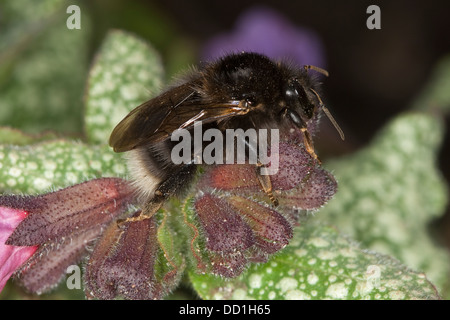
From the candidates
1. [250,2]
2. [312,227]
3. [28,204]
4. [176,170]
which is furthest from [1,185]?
[250,2]

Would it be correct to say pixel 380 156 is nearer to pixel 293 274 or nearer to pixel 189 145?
pixel 293 274

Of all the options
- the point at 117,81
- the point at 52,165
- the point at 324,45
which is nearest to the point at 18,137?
the point at 52,165

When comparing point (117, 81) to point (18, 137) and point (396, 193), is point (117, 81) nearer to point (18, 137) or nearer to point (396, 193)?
point (18, 137)

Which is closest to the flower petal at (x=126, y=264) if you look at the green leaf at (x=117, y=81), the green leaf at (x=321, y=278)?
the green leaf at (x=321, y=278)

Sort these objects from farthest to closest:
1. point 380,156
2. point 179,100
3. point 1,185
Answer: point 380,156 → point 1,185 → point 179,100

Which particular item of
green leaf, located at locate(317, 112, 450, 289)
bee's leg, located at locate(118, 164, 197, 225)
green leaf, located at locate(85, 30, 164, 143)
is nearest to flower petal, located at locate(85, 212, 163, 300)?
bee's leg, located at locate(118, 164, 197, 225)

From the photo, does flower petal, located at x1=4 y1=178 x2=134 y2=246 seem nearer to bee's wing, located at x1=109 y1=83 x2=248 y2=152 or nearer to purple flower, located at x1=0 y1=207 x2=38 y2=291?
purple flower, located at x1=0 y1=207 x2=38 y2=291
